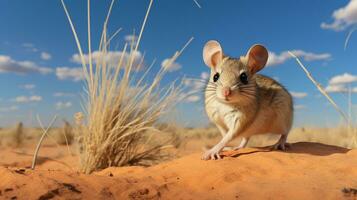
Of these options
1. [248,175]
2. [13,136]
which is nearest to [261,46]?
[248,175]

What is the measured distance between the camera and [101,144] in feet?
16.1

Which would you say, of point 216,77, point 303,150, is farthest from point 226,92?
point 303,150

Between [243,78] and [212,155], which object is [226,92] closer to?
[243,78]

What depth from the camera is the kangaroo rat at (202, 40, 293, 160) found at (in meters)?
4.36

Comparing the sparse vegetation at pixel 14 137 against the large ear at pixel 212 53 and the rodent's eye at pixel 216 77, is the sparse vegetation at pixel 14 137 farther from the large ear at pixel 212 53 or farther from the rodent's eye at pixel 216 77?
the rodent's eye at pixel 216 77

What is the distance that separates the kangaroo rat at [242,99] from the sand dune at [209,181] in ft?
1.58

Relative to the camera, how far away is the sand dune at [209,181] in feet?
9.89

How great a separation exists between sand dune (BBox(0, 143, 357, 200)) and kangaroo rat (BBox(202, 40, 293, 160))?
480mm

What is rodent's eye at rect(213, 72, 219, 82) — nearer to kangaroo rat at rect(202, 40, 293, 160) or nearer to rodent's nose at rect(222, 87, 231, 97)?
kangaroo rat at rect(202, 40, 293, 160)

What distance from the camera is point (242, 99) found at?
Answer: 441 centimetres

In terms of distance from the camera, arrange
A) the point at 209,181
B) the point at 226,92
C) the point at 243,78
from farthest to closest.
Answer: the point at 243,78
the point at 226,92
the point at 209,181

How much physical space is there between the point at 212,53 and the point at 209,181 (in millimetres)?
1871

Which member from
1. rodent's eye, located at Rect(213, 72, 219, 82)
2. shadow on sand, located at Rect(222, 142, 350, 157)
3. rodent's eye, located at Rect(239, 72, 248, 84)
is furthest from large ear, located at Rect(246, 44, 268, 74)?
shadow on sand, located at Rect(222, 142, 350, 157)

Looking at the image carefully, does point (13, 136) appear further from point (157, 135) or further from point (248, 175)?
point (248, 175)
